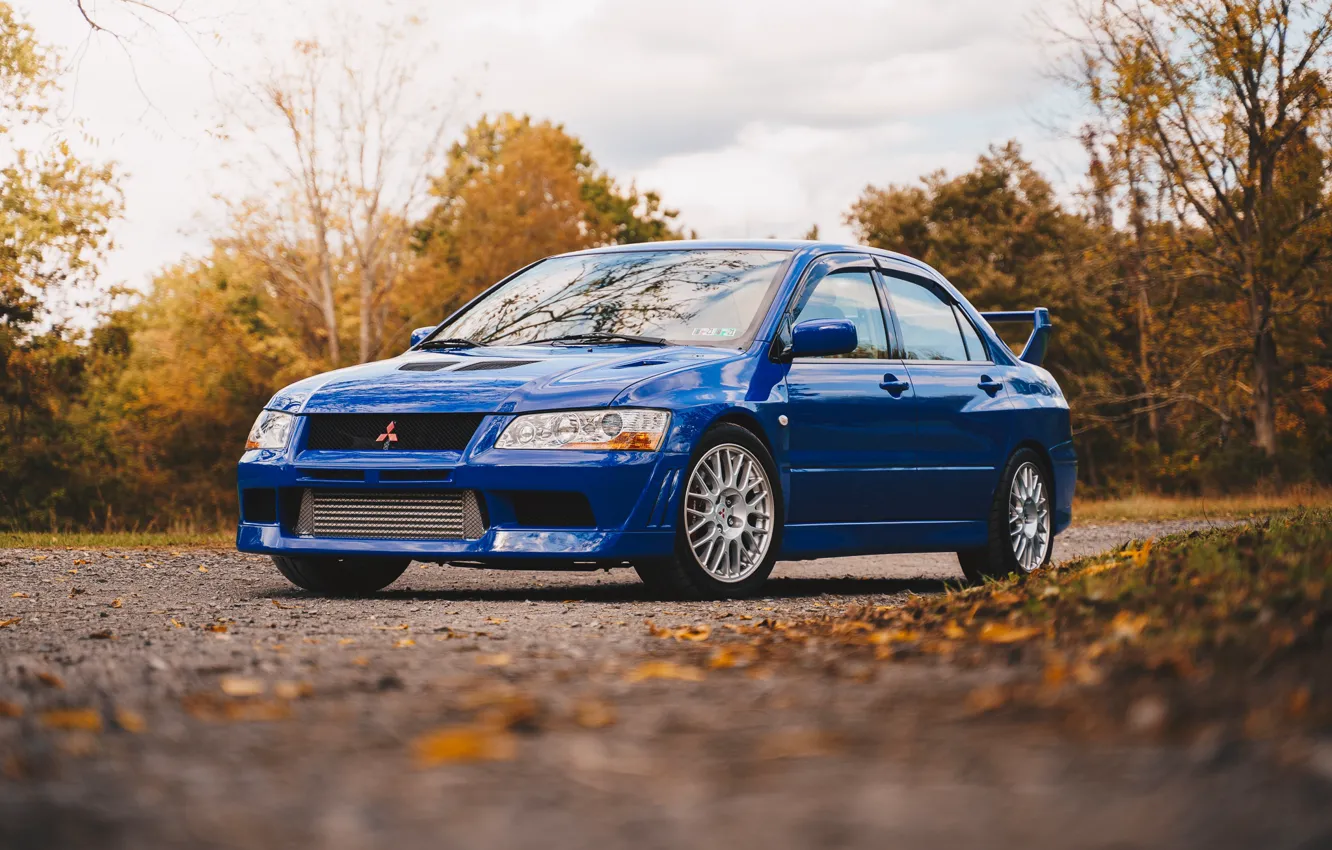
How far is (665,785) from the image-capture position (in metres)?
3.04

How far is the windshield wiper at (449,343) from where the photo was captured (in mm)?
9000

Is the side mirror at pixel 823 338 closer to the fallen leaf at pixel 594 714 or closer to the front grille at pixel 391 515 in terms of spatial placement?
the front grille at pixel 391 515

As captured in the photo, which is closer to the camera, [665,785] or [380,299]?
[665,785]

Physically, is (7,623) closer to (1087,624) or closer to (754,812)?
(1087,624)

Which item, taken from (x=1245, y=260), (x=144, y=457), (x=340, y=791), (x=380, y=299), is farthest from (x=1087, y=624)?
(x=144, y=457)

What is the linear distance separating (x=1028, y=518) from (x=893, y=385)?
1648 mm

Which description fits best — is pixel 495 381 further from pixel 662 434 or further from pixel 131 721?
pixel 131 721

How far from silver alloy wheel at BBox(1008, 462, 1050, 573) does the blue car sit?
0.04m

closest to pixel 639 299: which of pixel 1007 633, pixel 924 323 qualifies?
pixel 924 323

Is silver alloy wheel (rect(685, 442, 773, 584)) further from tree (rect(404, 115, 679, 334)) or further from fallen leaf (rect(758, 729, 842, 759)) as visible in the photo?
tree (rect(404, 115, 679, 334))

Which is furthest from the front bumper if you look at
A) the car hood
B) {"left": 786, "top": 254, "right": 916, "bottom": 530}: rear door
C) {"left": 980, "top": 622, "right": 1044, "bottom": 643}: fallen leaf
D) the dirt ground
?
{"left": 980, "top": 622, "right": 1044, "bottom": 643}: fallen leaf

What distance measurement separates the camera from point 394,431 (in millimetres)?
7930

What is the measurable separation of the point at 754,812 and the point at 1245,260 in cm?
2713

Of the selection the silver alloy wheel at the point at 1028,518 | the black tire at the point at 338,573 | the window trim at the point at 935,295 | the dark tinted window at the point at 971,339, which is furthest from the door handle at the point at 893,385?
the black tire at the point at 338,573
